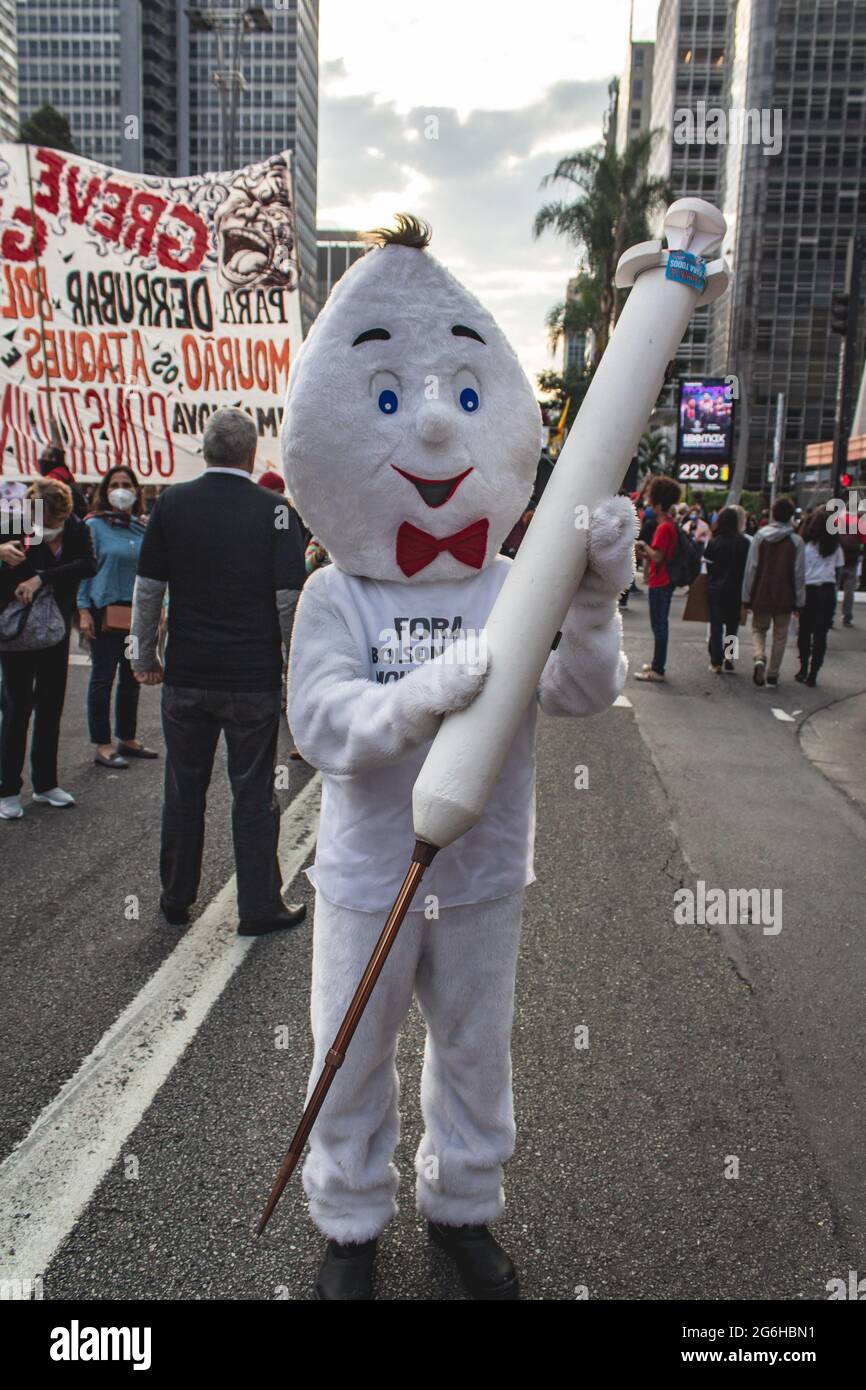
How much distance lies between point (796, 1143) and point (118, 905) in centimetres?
291

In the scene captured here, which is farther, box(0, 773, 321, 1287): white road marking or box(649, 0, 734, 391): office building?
box(649, 0, 734, 391): office building

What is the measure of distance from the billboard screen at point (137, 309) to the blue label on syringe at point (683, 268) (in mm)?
7094

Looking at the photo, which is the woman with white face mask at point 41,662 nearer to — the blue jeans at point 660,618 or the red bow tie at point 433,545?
the red bow tie at point 433,545

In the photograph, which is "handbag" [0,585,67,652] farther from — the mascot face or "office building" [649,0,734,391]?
"office building" [649,0,734,391]

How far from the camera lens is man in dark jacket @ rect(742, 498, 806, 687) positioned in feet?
35.1

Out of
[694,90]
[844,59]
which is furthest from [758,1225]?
[694,90]

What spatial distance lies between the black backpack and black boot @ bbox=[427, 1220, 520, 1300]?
8608 millimetres

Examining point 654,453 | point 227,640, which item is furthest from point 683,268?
point 654,453

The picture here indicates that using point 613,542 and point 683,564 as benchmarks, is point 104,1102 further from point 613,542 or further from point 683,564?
point 683,564

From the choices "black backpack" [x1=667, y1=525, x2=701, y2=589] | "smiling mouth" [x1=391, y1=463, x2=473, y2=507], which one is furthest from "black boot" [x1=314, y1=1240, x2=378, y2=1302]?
"black backpack" [x1=667, y1=525, x2=701, y2=589]

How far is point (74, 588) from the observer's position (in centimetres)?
608

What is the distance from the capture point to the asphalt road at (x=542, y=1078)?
248 cm

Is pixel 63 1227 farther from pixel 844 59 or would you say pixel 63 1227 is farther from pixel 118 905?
pixel 844 59
